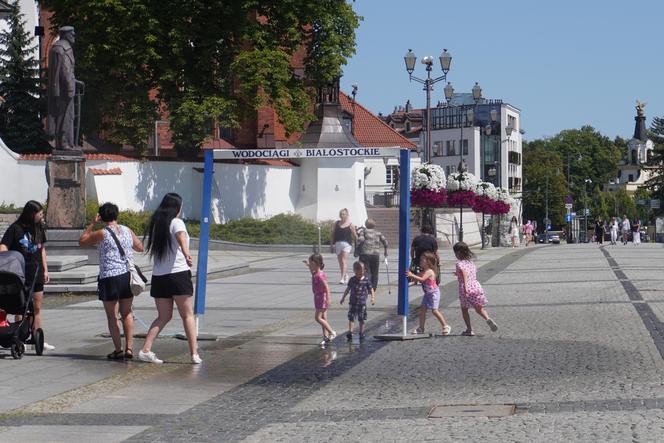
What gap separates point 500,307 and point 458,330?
4183 millimetres

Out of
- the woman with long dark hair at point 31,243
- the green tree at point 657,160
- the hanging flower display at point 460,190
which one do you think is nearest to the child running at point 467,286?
the woman with long dark hair at point 31,243

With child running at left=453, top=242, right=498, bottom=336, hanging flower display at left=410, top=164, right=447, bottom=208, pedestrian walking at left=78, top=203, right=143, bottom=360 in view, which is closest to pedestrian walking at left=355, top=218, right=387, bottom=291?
child running at left=453, top=242, right=498, bottom=336

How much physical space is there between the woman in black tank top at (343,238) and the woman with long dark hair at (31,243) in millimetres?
5666

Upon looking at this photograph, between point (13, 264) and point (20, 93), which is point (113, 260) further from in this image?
point (20, 93)

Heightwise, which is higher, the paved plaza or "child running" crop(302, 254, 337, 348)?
"child running" crop(302, 254, 337, 348)

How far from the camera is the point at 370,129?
9781cm

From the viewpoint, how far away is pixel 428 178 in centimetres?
5262

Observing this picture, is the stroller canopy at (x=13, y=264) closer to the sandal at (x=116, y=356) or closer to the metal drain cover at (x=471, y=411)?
the sandal at (x=116, y=356)

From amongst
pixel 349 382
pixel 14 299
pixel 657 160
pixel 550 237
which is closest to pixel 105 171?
pixel 14 299

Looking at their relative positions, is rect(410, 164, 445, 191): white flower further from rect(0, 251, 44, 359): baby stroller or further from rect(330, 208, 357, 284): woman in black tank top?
rect(0, 251, 44, 359): baby stroller

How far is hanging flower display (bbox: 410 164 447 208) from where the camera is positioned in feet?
173

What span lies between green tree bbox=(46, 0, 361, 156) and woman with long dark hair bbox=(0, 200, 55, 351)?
1312 inches

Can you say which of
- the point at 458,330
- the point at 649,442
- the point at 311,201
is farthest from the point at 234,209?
the point at 649,442

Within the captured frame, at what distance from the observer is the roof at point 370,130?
314ft
